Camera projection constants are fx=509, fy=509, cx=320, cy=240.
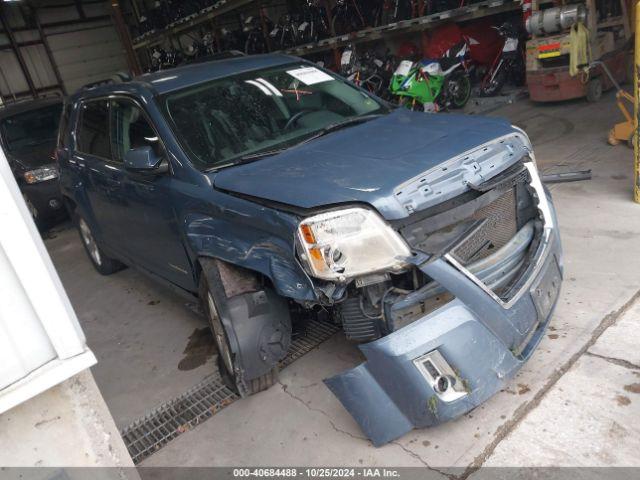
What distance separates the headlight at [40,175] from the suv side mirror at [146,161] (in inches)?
190

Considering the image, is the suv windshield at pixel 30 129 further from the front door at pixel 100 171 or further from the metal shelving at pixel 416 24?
the metal shelving at pixel 416 24

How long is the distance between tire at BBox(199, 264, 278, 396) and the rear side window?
5.06ft

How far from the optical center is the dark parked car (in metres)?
7.06

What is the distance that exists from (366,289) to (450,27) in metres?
8.12

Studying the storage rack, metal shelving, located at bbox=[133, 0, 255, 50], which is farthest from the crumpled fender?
metal shelving, located at bbox=[133, 0, 255, 50]

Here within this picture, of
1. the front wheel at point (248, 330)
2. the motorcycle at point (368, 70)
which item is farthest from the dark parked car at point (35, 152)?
the front wheel at point (248, 330)

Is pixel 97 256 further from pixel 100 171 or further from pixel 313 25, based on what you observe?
pixel 313 25

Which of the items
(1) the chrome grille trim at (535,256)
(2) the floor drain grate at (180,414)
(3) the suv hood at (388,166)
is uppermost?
(3) the suv hood at (388,166)

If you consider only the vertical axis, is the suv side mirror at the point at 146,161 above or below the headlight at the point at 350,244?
above

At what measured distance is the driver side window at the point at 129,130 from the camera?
3.14m

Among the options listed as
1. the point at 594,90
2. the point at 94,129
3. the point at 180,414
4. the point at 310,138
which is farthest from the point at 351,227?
the point at 594,90

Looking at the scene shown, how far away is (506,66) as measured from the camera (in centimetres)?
821

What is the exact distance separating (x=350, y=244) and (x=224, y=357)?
1250 mm

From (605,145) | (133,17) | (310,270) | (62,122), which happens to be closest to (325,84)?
(310,270)
